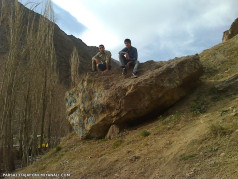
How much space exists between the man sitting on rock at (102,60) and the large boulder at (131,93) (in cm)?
42

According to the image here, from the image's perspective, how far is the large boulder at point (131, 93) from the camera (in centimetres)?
676

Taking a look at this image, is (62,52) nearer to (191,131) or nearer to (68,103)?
(68,103)

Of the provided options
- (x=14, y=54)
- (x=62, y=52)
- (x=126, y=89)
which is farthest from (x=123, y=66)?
(x=62, y=52)

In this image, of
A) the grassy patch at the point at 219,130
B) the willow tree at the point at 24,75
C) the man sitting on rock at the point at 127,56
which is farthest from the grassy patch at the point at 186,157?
the willow tree at the point at 24,75

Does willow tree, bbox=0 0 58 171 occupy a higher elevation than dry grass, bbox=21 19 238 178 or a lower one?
higher

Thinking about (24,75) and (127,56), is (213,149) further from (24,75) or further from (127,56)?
(24,75)

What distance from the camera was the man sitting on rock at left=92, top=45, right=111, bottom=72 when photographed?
28.1 feet

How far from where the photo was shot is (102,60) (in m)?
8.89

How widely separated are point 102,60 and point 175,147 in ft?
16.6

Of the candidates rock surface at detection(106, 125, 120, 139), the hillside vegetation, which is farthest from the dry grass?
rock surface at detection(106, 125, 120, 139)

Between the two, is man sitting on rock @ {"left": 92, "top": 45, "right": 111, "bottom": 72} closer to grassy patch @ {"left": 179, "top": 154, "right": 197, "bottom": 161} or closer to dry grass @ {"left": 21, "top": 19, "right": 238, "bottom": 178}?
dry grass @ {"left": 21, "top": 19, "right": 238, "bottom": 178}

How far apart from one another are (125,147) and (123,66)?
9.96ft

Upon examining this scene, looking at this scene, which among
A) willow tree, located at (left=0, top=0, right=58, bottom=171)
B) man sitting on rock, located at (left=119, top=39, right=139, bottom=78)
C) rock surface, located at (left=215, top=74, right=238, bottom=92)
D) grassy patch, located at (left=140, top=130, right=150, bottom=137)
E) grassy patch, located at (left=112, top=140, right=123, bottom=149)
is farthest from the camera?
willow tree, located at (left=0, top=0, right=58, bottom=171)

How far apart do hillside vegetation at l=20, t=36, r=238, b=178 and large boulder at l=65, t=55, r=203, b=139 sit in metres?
0.34
